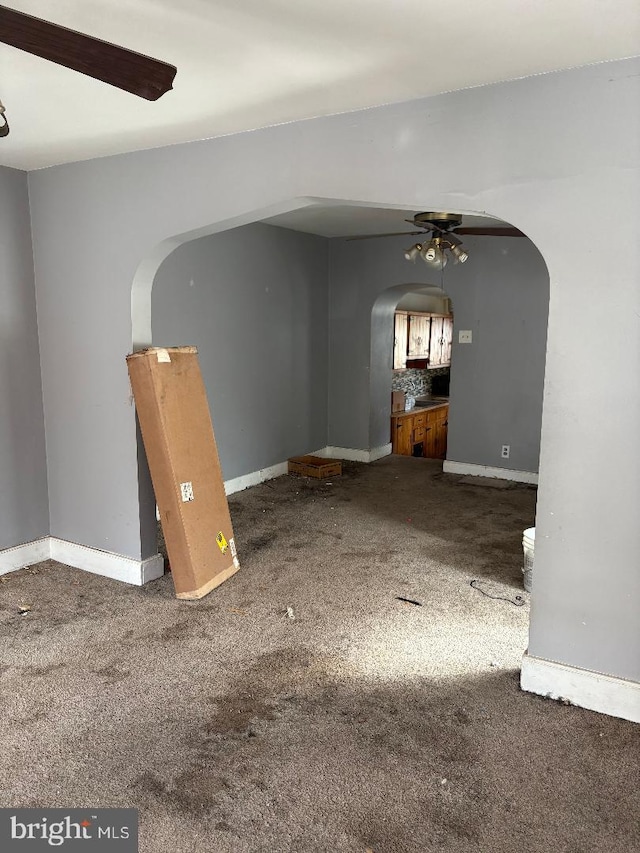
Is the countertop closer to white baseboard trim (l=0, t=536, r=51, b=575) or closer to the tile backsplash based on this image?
the tile backsplash

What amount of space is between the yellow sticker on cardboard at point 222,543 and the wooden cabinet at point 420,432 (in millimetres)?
3845

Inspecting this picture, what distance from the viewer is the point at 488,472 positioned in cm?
603

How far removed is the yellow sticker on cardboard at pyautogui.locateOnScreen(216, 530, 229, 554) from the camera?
3.62 m

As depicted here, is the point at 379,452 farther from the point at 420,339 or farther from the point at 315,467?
the point at 420,339

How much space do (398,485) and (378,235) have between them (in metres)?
2.37

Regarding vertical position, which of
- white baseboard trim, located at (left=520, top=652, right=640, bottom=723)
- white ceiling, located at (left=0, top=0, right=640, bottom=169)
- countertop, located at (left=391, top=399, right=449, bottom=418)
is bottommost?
white baseboard trim, located at (left=520, top=652, right=640, bottom=723)

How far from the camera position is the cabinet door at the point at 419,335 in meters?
8.09

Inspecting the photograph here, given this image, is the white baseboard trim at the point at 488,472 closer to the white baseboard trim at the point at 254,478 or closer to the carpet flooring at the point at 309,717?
the white baseboard trim at the point at 254,478

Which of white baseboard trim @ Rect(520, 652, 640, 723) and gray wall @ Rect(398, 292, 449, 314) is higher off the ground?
gray wall @ Rect(398, 292, 449, 314)

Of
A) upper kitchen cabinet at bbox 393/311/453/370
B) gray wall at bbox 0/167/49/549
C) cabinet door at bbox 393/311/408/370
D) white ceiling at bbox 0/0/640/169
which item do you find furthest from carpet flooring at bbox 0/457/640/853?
upper kitchen cabinet at bbox 393/311/453/370

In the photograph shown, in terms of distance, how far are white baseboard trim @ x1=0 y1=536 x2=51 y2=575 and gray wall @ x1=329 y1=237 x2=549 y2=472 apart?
139 inches

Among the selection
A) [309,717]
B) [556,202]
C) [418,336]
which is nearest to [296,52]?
[556,202]

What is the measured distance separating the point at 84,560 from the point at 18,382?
114 centimetres

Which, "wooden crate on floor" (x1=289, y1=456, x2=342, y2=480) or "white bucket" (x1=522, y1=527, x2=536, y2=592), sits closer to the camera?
→ "white bucket" (x1=522, y1=527, x2=536, y2=592)
